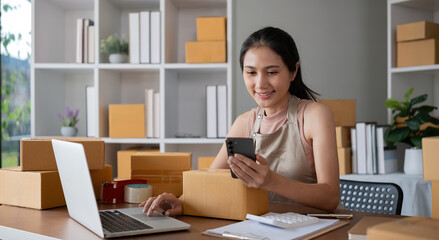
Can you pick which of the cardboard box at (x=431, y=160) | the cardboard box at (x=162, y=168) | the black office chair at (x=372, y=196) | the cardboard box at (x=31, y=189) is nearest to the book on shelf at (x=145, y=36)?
the cardboard box at (x=162, y=168)

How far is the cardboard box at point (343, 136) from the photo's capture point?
2555mm

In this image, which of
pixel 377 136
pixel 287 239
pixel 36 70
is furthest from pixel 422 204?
pixel 36 70

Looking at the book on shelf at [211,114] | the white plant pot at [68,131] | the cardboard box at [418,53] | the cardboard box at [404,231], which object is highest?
the cardboard box at [418,53]

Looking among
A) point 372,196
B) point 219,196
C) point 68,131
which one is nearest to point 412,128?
point 372,196

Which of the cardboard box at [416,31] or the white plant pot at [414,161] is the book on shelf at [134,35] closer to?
the cardboard box at [416,31]

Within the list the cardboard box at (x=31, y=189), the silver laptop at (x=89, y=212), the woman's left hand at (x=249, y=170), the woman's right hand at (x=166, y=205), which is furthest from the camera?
the cardboard box at (x=31, y=189)

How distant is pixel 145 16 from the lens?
8.98 feet

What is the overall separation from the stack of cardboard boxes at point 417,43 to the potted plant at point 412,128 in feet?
0.68

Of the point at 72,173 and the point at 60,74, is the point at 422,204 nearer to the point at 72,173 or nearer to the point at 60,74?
the point at 72,173

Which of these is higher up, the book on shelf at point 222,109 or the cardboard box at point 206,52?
the cardboard box at point 206,52

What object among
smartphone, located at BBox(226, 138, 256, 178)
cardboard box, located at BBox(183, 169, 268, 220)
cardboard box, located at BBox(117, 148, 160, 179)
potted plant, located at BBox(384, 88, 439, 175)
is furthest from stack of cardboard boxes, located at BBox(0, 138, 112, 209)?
potted plant, located at BBox(384, 88, 439, 175)

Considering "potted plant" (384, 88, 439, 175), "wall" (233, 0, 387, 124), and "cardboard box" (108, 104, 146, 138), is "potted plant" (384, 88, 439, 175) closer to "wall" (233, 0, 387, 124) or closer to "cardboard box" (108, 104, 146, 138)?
"wall" (233, 0, 387, 124)

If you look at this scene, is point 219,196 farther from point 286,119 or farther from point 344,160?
point 344,160

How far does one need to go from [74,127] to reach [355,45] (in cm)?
188
